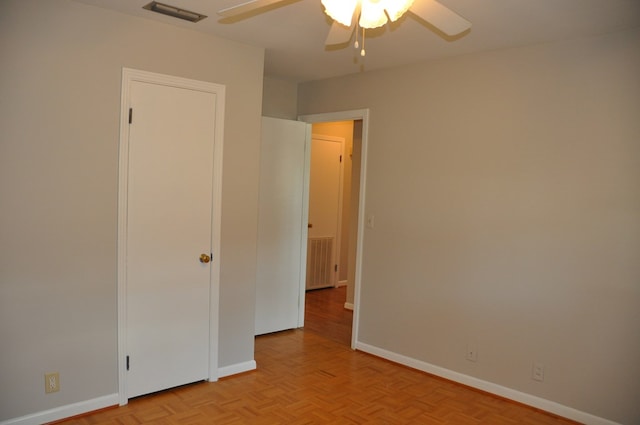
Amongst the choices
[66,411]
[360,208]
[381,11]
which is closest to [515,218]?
[360,208]

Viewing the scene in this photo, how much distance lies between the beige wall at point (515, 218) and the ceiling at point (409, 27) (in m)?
0.19

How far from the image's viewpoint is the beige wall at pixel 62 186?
2.67 m

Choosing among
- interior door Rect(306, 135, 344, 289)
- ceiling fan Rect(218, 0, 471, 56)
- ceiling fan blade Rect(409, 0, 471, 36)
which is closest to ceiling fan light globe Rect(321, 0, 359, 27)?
ceiling fan Rect(218, 0, 471, 56)

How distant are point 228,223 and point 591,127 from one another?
2.55 metres

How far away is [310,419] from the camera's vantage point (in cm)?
304

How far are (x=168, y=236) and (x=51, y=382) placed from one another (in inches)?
43.2

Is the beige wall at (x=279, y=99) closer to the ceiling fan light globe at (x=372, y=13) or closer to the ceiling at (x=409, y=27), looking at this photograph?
the ceiling at (x=409, y=27)

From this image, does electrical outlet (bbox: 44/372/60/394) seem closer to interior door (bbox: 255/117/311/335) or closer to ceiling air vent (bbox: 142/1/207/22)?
interior door (bbox: 255/117/311/335)

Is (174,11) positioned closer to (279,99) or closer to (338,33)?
(338,33)

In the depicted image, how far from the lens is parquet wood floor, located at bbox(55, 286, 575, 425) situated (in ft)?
9.93

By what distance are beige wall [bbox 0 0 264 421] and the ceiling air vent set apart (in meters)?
0.21

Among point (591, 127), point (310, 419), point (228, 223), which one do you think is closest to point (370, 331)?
point (310, 419)

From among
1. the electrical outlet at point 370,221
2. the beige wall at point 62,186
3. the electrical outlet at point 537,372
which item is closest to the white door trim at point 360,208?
the electrical outlet at point 370,221

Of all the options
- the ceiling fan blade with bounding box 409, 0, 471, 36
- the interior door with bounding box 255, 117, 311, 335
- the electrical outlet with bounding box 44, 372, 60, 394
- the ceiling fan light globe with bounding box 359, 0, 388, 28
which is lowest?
the electrical outlet with bounding box 44, 372, 60, 394
